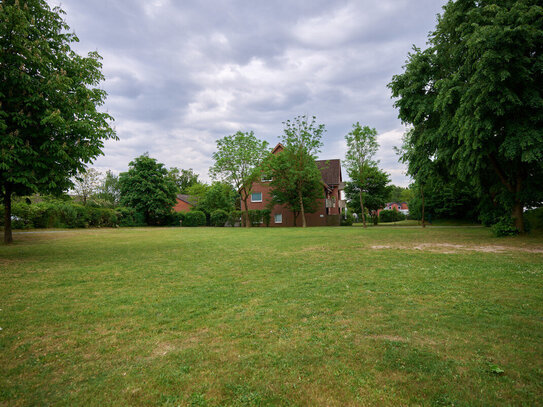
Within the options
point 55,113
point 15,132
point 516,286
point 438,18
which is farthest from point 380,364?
point 438,18

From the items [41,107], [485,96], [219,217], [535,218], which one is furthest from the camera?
[219,217]

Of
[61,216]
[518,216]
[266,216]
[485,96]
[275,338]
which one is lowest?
[275,338]

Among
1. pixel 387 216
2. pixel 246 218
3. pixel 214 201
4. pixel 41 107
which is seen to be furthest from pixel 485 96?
pixel 214 201

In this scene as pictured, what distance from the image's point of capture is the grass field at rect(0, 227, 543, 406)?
2.78m

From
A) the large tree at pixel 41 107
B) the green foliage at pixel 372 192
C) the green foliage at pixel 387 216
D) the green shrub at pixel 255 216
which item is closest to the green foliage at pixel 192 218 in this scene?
the green shrub at pixel 255 216

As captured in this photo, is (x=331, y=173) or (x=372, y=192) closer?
(x=372, y=192)

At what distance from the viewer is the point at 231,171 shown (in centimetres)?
3712

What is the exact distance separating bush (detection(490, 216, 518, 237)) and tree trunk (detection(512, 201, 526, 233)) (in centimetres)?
23

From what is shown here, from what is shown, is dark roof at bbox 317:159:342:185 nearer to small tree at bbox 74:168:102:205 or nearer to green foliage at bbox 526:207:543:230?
green foliage at bbox 526:207:543:230

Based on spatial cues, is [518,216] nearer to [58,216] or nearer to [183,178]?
[58,216]

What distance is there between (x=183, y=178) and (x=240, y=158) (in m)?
58.4

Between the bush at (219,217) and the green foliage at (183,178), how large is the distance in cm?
4713

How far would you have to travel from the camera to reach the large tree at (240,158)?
120 feet

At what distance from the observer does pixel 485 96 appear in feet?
39.2
